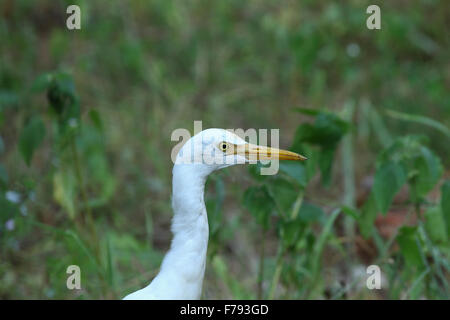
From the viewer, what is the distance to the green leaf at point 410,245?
2.04 meters

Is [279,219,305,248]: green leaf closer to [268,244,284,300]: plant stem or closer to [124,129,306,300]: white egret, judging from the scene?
[268,244,284,300]: plant stem

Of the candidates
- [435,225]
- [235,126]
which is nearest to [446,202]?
[435,225]

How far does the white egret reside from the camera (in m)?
1.56

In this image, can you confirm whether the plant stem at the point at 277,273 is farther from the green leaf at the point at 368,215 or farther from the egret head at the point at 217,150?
the egret head at the point at 217,150

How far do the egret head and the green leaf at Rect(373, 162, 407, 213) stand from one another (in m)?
0.51

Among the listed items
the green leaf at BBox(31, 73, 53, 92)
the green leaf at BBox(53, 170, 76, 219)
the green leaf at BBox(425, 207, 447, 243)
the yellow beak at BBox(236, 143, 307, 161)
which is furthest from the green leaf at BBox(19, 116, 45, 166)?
the green leaf at BBox(425, 207, 447, 243)

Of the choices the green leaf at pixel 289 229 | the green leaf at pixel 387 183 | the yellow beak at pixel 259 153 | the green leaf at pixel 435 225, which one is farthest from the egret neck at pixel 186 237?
the green leaf at pixel 435 225

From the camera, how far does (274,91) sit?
13.7 ft

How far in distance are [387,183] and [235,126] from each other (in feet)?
6.80

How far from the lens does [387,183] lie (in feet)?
6.42

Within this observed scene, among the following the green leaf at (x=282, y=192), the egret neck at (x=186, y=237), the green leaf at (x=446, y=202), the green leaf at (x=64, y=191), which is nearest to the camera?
the egret neck at (x=186, y=237)

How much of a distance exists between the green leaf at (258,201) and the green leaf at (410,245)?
1.46ft
